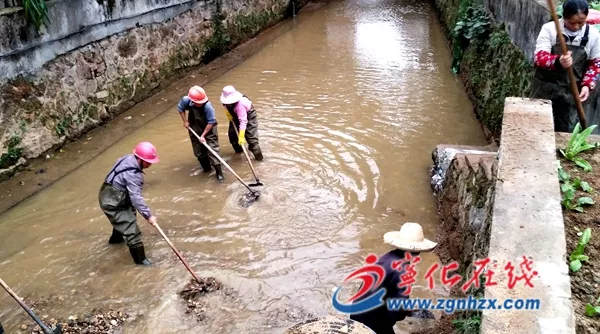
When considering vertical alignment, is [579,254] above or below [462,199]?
above

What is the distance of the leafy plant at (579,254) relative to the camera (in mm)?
3145

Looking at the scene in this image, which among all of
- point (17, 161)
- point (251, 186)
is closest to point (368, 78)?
point (251, 186)

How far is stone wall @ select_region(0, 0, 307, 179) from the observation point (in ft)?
24.1

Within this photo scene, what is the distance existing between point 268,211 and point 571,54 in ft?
12.8

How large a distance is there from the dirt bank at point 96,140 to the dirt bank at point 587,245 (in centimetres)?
653

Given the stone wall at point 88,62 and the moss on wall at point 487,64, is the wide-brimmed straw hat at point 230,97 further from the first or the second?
the moss on wall at point 487,64

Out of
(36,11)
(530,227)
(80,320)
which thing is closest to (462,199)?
(530,227)

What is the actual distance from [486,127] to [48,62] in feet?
23.3

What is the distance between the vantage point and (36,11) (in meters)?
7.36

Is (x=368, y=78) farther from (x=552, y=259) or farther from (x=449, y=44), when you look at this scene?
(x=552, y=259)

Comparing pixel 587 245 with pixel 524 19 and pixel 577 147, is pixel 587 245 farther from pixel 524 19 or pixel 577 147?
pixel 524 19

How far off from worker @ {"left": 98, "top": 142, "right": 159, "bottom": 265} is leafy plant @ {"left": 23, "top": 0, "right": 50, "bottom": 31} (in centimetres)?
327

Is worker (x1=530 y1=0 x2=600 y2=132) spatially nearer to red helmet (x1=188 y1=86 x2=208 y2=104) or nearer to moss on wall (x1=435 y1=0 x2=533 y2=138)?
moss on wall (x1=435 y1=0 x2=533 y2=138)
